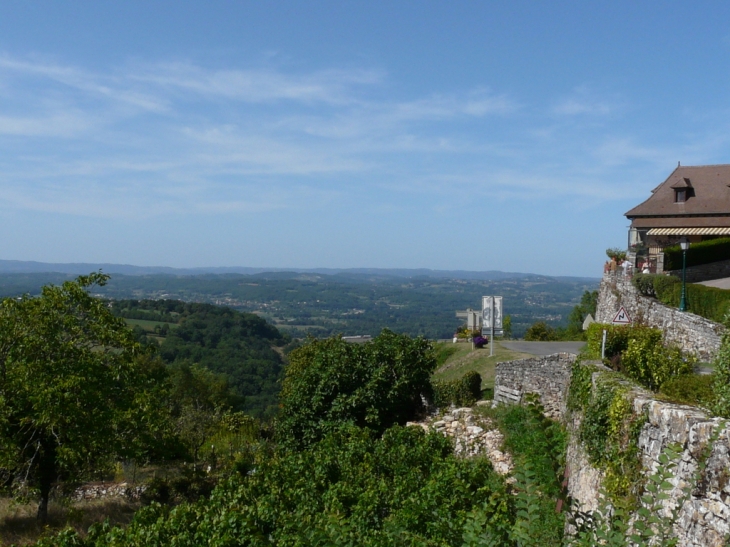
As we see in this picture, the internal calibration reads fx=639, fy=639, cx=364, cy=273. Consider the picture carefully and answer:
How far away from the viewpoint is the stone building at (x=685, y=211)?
26.4m

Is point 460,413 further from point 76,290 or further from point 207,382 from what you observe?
point 207,382

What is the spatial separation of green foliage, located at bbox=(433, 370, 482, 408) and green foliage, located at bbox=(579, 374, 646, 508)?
10032mm

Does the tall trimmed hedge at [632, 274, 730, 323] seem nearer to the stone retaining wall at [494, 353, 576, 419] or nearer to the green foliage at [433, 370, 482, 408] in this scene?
the stone retaining wall at [494, 353, 576, 419]

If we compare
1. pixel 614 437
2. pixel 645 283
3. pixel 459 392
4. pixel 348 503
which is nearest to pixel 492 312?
pixel 459 392

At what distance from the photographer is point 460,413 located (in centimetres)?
1719

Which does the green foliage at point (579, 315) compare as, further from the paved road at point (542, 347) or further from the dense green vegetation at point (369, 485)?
the dense green vegetation at point (369, 485)

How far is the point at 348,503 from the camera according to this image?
11562mm

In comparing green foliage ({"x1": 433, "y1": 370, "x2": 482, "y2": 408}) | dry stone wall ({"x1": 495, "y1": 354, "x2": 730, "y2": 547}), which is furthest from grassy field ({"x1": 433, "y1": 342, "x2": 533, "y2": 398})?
dry stone wall ({"x1": 495, "y1": 354, "x2": 730, "y2": 547})

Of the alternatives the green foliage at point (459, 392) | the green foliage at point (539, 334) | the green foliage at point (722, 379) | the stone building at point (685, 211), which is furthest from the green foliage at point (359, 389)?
the green foliage at point (539, 334)

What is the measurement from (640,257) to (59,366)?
18.8 meters

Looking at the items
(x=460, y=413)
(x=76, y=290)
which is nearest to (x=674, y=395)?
(x=460, y=413)

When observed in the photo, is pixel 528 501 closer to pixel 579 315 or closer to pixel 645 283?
pixel 645 283

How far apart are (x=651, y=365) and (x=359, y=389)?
9.51 metres

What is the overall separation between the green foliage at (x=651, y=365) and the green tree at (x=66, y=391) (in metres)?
11.1
